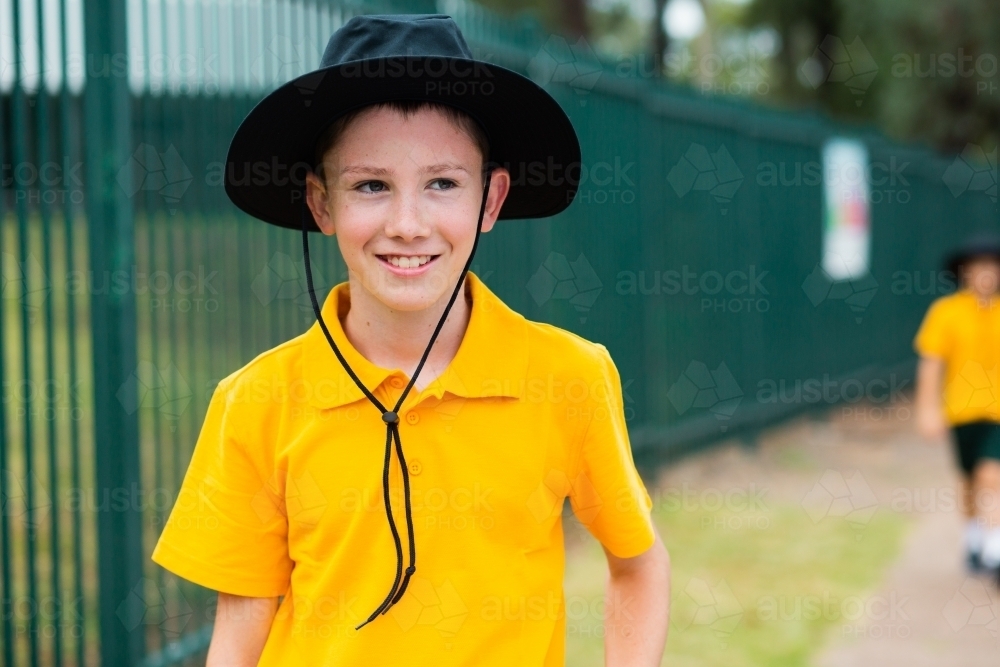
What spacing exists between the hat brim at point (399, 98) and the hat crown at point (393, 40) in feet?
0.13

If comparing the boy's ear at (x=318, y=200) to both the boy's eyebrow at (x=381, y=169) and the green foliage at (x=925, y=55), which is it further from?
the green foliage at (x=925, y=55)

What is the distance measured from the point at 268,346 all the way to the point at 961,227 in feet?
40.6

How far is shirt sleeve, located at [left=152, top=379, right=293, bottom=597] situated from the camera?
207 centimetres

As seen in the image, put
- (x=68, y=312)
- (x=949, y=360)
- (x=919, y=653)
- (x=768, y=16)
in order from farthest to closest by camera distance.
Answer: (x=768, y=16) < (x=949, y=360) < (x=919, y=653) < (x=68, y=312)

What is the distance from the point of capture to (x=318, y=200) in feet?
7.34

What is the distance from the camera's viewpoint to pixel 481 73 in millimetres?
Result: 2033

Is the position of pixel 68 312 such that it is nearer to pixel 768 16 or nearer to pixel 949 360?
pixel 949 360

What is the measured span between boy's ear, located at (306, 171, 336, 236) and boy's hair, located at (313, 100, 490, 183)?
2 centimetres

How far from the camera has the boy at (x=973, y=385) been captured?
634cm

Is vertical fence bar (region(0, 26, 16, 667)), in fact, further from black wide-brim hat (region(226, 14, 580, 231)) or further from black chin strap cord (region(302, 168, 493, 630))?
black chin strap cord (region(302, 168, 493, 630))

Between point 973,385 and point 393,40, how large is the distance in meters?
5.50

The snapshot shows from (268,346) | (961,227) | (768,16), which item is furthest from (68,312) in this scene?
(768,16)

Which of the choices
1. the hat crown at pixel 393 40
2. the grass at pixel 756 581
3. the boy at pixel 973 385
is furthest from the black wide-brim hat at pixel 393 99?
the boy at pixel 973 385

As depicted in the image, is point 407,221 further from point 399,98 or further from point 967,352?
point 967,352
